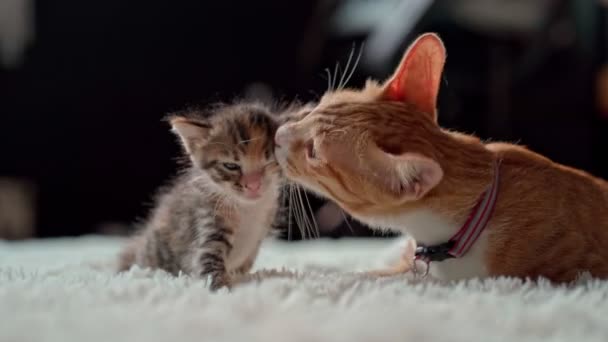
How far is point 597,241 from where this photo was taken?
1.12 metres

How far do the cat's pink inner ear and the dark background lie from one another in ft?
6.53

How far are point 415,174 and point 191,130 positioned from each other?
1.94 ft

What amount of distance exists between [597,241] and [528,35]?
6.82 feet

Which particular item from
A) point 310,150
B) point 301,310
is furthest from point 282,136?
point 301,310

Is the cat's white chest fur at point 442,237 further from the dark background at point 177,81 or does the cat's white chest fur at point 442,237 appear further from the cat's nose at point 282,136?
the dark background at point 177,81

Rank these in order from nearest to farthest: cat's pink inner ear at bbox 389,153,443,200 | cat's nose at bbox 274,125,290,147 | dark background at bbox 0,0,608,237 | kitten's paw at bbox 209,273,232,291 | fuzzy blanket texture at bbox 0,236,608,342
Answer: fuzzy blanket texture at bbox 0,236,608,342 < cat's pink inner ear at bbox 389,153,443,200 < kitten's paw at bbox 209,273,232,291 < cat's nose at bbox 274,125,290,147 < dark background at bbox 0,0,608,237

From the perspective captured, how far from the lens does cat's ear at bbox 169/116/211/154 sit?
4.49 feet

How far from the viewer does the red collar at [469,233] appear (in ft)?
3.54

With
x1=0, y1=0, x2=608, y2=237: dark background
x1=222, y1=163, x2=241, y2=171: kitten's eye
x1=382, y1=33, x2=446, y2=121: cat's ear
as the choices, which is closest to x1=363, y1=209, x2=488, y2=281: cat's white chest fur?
x1=382, y1=33, x2=446, y2=121: cat's ear

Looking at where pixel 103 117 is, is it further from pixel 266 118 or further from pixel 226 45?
pixel 266 118

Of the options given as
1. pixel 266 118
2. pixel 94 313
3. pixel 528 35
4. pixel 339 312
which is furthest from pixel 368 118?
pixel 528 35

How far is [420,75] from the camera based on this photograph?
1186 millimetres

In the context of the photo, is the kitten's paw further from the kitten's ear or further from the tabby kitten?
the kitten's ear

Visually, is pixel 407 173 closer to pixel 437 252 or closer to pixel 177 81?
pixel 437 252
